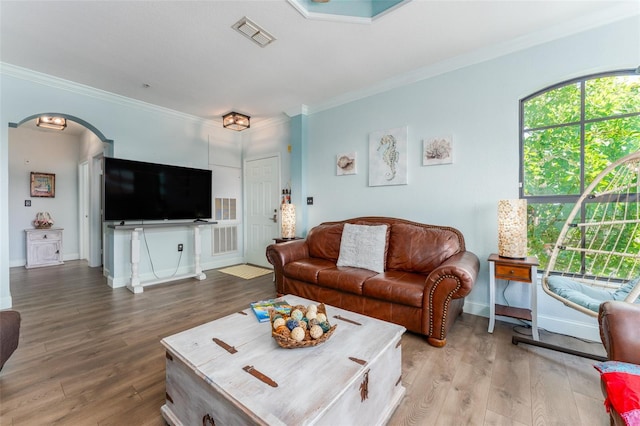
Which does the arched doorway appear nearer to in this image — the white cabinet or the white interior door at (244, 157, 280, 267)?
the white cabinet

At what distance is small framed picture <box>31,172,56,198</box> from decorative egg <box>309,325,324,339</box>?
6800 millimetres

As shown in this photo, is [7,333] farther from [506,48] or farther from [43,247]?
[43,247]

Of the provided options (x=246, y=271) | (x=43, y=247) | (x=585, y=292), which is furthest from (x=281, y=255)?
(x=43, y=247)

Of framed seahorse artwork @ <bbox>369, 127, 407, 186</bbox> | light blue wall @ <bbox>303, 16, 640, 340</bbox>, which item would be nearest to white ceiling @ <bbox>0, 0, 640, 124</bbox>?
light blue wall @ <bbox>303, 16, 640, 340</bbox>

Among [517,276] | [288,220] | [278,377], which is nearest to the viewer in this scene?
[278,377]

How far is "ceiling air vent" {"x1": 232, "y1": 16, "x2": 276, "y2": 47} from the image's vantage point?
86.3 inches

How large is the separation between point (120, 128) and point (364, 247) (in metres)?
3.76

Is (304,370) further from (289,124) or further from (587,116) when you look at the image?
(289,124)

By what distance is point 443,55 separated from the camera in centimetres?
271

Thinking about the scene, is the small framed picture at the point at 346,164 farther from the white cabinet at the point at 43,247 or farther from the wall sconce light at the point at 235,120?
the white cabinet at the point at 43,247

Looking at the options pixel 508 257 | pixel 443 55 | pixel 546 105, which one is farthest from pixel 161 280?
pixel 546 105

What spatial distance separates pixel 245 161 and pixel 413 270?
3790 mm

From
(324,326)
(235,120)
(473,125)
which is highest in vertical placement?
(235,120)

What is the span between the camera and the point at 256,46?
2.51 meters
